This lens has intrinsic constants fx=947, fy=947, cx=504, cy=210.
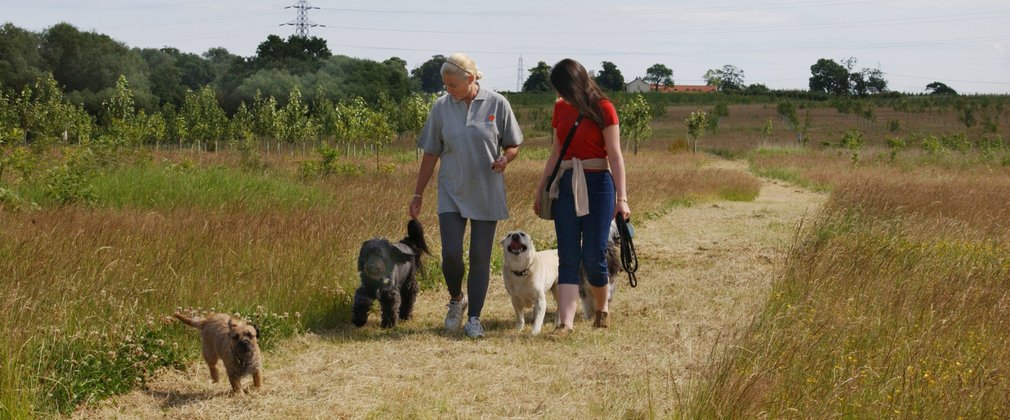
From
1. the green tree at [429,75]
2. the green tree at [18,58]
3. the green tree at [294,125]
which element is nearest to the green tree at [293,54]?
the green tree at [18,58]

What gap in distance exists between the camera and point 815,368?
515 cm

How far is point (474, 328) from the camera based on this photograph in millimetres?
6934

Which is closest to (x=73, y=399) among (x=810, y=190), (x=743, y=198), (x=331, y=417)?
(x=331, y=417)

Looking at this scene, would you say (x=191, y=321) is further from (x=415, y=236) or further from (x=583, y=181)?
(x=583, y=181)

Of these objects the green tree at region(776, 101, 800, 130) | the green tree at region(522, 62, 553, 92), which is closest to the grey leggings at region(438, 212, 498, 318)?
the green tree at region(776, 101, 800, 130)

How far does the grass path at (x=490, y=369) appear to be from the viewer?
502 centimetres

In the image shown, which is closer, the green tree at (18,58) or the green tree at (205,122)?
the green tree at (205,122)

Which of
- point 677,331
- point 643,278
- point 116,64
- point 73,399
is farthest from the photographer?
point 116,64

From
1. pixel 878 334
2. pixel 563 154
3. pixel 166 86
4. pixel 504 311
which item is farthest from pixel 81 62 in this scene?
pixel 878 334

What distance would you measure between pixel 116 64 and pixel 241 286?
258ft

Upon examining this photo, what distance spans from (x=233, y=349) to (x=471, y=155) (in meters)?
2.34

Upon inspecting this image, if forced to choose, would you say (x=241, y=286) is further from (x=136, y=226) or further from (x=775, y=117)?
(x=775, y=117)

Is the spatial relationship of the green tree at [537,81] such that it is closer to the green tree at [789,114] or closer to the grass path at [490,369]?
the green tree at [789,114]

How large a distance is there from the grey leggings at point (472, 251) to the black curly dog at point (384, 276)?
359mm
